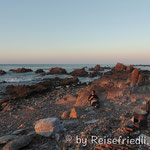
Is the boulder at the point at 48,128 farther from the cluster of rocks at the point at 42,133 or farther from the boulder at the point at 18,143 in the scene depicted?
the boulder at the point at 18,143

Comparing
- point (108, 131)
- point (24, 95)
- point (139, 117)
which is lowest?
point (24, 95)

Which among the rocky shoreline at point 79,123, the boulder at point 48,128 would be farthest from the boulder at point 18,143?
the boulder at point 48,128

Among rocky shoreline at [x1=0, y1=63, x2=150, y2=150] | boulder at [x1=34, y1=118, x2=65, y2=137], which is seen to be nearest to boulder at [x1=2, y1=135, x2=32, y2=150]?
rocky shoreline at [x1=0, y1=63, x2=150, y2=150]

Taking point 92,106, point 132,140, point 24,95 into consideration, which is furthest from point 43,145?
point 24,95

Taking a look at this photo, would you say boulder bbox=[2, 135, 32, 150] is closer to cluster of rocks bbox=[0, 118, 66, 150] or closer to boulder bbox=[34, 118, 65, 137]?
cluster of rocks bbox=[0, 118, 66, 150]

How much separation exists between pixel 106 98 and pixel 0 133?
669 cm

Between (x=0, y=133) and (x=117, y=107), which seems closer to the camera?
(x=0, y=133)

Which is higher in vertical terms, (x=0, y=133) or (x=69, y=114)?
(x=69, y=114)

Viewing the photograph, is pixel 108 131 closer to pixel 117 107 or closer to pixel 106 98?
pixel 117 107

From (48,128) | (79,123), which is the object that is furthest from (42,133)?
(79,123)

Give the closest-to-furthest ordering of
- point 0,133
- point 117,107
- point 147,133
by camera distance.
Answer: point 147,133 → point 0,133 → point 117,107

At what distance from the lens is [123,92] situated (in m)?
9.65

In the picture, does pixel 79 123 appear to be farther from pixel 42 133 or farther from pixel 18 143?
pixel 18 143

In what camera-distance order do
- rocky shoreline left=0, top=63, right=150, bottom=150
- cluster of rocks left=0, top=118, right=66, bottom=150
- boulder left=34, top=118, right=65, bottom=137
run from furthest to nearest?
boulder left=34, top=118, right=65, bottom=137, cluster of rocks left=0, top=118, right=66, bottom=150, rocky shoreline left=0, top=63, right=150, bottom=150
